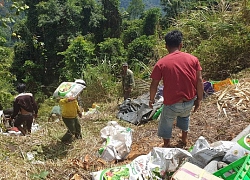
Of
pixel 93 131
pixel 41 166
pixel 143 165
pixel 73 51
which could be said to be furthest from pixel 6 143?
pixel 73 51

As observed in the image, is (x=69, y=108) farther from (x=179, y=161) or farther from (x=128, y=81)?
(x=128, y=81)

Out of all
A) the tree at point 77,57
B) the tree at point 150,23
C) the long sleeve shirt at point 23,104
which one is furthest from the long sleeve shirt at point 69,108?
the tree at point 150,23

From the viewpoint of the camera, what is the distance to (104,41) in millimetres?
19875

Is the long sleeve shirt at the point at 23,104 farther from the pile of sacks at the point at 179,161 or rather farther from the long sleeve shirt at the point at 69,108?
the pile of sacks at the point at 179,161

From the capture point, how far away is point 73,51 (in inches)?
567

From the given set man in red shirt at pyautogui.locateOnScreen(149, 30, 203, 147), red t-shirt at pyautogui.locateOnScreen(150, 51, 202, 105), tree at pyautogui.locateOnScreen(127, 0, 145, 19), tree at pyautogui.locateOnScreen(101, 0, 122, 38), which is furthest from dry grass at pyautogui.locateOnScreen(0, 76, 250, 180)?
tree at pyautogui.locateOnScreen(127, 0, 145, 19)

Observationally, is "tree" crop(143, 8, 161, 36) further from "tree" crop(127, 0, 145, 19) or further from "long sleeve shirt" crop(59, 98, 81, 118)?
"tree" crop(127, 0, 145, 19)

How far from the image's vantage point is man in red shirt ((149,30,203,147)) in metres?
3.05

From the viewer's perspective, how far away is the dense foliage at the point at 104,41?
6.69 m

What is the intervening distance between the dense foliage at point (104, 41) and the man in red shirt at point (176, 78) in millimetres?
1785

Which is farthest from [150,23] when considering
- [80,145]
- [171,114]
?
[171,114]

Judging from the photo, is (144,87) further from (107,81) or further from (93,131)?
(93,131)

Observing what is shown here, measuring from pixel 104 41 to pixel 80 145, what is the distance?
16.4 metres

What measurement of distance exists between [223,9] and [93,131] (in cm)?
524
